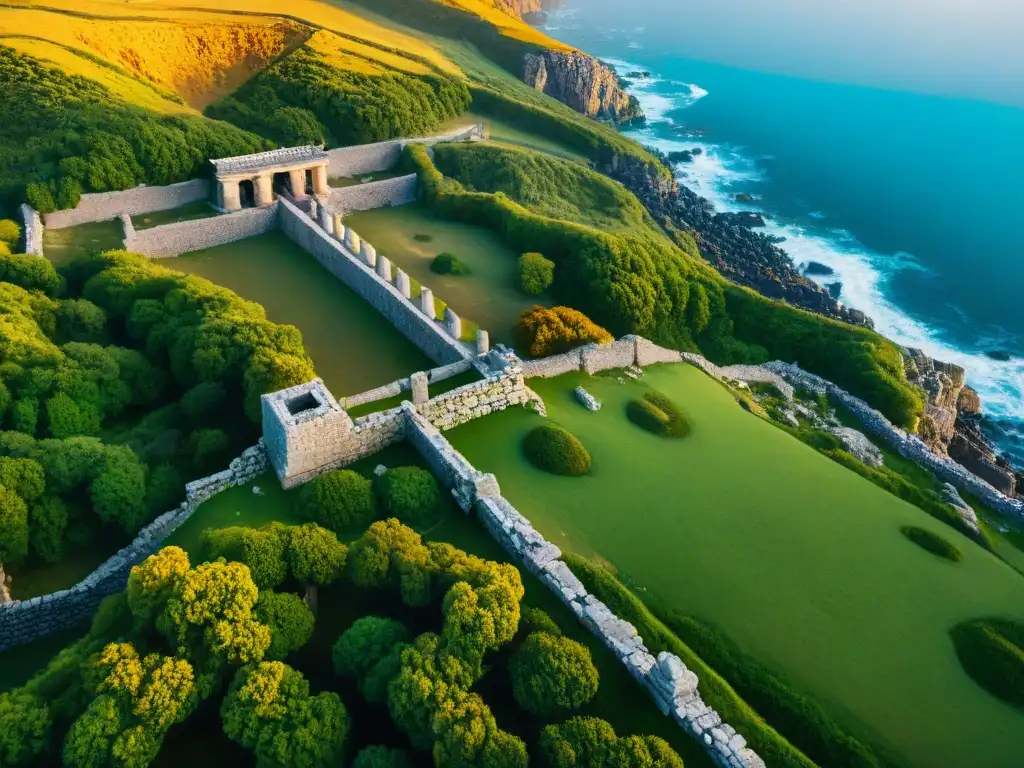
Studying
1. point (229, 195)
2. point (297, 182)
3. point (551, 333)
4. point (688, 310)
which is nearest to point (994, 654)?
point (551, 333)

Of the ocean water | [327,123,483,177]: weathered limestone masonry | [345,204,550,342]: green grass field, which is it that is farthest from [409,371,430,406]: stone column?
the ocean water

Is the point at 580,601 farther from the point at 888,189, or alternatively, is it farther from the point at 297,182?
the point at 888,189

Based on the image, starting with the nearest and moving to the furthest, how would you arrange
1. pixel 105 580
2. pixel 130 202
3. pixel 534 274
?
pixel 105 580
pixel 534 274
pixel 130 202

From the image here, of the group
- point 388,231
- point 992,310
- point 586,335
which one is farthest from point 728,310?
point 992,310

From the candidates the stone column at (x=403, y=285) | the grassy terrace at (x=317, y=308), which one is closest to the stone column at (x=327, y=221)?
the grassy terrace at (x=317, y=308)

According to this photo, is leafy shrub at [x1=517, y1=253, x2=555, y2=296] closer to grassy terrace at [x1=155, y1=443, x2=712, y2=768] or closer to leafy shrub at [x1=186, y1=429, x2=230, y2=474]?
leafy shrub at [x1=186, y1=429, x2=230, y2=474]

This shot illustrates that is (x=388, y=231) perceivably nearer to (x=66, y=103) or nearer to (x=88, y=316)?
(x=88, y=316)
